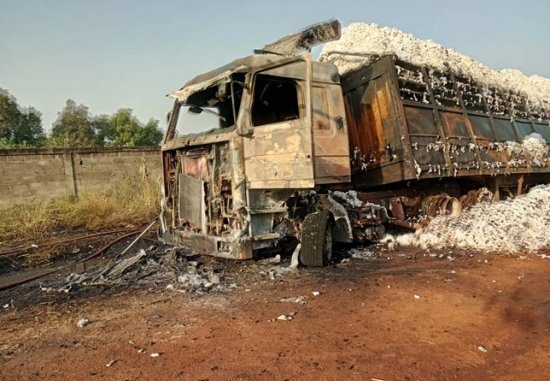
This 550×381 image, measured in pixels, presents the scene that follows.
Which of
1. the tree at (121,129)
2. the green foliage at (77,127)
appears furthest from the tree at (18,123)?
the tree at (121,129)

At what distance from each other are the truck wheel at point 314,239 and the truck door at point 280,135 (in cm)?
66

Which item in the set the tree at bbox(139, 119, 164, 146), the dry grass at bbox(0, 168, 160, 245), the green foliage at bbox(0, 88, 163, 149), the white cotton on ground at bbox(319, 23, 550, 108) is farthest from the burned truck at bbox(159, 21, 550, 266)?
the tree at bbox(139, 119, 164, 146)

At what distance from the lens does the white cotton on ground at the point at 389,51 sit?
6.82m

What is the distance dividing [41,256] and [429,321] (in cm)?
675

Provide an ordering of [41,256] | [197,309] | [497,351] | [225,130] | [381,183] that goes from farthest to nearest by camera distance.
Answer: [41,256], [381,183], [225,130], [197,309], [497,351]

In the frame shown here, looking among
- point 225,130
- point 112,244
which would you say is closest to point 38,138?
point 112,244

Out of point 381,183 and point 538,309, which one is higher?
point 381,183

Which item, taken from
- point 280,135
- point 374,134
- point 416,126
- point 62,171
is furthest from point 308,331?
point 62,171

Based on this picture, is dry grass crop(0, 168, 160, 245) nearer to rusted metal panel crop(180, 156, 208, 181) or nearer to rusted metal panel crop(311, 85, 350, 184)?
rusted metal panel crop(180, 156, 208, 181)

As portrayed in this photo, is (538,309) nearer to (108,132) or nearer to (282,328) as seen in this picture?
(282,328)

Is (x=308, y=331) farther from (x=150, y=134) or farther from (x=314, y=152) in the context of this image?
(x=150, y=134)

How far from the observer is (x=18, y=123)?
26.2 metres

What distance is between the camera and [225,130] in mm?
5402

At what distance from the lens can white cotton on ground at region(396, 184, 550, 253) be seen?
6332mm
